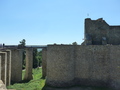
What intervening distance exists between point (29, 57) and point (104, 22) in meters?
12.7

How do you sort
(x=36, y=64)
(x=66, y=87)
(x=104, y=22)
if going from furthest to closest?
(x=36, y=64)
(x=104, y=22)
(x=66, y=87)

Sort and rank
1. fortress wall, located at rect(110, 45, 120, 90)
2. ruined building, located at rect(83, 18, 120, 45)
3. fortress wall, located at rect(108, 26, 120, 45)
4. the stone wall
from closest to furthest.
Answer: fortress wall, located at rect(110, 45, 120, 90), the stone wall, ruined building, located at rect(83, 18, 120, 45), fortress wall, located at rect(108, 26, 120, 45)

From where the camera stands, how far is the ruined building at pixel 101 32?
66.5 feet

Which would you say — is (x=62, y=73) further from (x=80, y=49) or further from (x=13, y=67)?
(x=13, y=67)

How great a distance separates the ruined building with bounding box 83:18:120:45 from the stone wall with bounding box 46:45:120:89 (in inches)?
147

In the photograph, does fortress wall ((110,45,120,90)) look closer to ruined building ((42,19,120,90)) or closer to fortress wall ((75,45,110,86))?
ruined building ((42,19,120,90))

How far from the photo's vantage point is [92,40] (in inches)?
836

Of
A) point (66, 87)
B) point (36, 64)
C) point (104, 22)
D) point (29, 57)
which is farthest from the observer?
A: point (36, 64)

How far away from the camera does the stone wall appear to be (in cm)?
1642

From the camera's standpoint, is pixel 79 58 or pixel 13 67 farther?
pixel 13 67

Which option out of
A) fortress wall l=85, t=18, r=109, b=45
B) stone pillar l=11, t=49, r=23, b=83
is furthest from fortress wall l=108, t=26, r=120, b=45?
stone pillar l=11, t=49, r=23, b=83

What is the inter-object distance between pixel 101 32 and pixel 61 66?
27.7 feet

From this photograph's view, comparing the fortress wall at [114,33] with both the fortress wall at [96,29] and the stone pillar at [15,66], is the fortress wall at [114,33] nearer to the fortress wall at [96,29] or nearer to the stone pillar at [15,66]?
the fortress wall at [96,29]

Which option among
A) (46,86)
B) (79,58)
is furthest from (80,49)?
(46,86)
